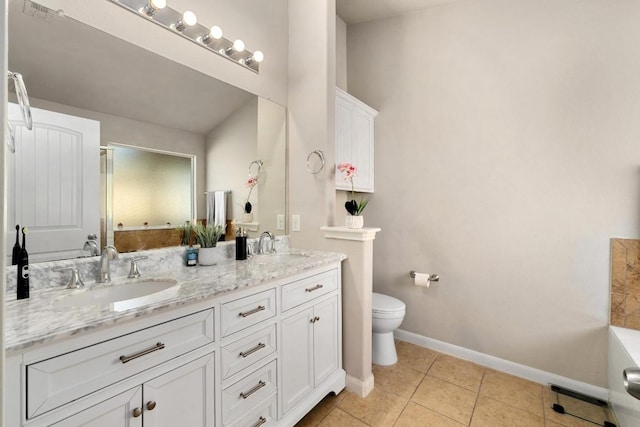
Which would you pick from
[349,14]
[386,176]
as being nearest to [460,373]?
[386,176]

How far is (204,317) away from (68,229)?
2.36 feet

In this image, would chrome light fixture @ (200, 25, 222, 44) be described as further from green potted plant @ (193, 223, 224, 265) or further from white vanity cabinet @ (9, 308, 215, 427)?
white vanity cabinet @ (9, 308, 215, 427)

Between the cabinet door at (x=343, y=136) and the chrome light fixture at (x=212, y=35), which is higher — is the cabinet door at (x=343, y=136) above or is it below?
below

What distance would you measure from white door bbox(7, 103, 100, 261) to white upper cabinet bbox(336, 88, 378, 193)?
5.35 feet

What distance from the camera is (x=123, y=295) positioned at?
1213mm

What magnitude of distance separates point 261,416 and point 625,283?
2277 mm

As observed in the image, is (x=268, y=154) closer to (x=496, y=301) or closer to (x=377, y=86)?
(x=377, y=86)

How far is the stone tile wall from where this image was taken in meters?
1.75

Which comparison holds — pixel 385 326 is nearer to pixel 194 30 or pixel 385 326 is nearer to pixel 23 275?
pixel 23 275

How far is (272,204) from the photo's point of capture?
2164 mm

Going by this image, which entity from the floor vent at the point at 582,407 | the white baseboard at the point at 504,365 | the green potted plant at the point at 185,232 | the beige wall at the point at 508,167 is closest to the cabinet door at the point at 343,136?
the beige wall at the point at 508,167

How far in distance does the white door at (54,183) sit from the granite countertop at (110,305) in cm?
21

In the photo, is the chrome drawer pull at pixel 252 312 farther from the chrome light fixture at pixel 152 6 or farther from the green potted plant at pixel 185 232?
the chrome light fixture at pixel 152 6

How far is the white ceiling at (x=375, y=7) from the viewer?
2463 mm
